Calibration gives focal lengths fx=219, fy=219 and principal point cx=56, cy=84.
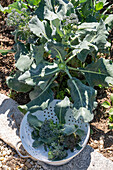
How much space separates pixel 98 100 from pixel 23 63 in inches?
44.4

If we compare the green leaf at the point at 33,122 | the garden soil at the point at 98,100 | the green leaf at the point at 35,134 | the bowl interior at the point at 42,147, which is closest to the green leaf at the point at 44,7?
the garden soil at the point at 98,100

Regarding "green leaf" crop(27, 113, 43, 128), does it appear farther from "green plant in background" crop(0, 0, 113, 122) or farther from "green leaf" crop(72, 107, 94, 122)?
"green leaf" crop(72, 107, 94, 122)

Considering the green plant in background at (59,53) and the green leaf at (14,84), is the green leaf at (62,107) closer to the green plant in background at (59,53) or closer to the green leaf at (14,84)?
the green plant in background at (59,53)

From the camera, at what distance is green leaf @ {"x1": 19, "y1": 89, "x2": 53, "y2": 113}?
2.38 metres

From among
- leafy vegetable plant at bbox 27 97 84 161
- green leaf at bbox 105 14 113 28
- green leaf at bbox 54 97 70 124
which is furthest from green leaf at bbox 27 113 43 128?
green leaf at bbox 105 14 113 28

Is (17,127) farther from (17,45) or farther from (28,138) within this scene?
(17,45)

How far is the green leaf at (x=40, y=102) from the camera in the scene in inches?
93.8

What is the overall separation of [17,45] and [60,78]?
2.39 ft

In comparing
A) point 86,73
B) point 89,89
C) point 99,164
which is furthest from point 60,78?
point 99,164

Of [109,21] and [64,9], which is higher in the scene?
[64,9]

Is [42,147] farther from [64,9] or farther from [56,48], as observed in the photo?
[64,9]

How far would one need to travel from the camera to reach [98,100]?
2980 mm

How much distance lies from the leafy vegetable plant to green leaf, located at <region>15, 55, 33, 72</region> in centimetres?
58

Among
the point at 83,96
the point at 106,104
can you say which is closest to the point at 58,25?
the point at 83,96
